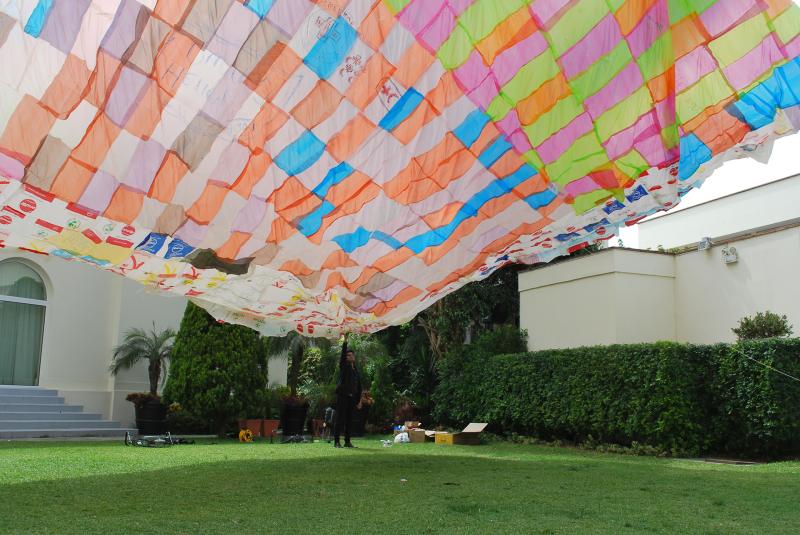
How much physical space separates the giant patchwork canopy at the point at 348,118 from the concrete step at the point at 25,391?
958 cm

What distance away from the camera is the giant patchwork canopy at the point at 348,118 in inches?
213

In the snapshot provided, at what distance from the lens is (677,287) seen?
1595cm

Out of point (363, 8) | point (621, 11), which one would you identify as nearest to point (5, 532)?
point (363, 8)

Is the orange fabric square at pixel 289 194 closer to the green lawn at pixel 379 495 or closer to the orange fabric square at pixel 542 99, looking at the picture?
the orange fabric square at pixel 542 99

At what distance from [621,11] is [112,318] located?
49.5 feet

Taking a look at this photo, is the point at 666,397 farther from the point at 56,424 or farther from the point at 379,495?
the point at 56,424

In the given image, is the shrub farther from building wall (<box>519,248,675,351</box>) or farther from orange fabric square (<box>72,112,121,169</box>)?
orange fabric square (<box>72,112,121,169</box>)

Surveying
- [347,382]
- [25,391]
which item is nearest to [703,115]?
[347,382]

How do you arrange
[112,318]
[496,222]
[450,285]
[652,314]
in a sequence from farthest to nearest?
[112,318] → [652,314] → [450,285] → [496,222]

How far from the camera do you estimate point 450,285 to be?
971cm

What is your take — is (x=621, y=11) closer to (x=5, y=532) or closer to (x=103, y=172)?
(x=103, y=172)

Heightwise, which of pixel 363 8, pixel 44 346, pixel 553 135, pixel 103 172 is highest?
pixel 363 8

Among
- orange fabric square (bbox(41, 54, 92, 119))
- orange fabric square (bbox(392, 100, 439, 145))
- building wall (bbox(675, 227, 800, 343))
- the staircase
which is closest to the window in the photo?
the staircase

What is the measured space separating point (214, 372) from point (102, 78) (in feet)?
35.5
